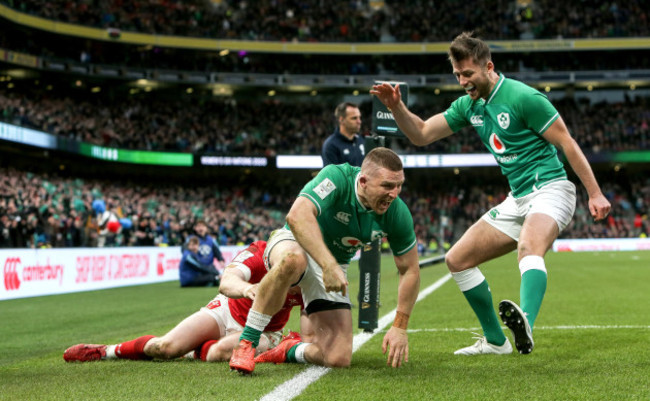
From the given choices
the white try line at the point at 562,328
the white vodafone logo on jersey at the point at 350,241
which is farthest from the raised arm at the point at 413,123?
the white try line at the point at 562,328

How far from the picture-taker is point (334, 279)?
3.85 m

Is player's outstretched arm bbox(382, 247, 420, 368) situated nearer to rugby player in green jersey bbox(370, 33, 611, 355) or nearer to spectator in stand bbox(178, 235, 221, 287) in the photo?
rugby player in green jersey bbox(370, 33, 611, 355)

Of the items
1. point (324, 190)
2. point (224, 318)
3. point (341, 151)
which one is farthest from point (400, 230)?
point (341, 151)

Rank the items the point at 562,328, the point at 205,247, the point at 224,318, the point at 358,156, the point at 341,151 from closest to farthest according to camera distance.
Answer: the point at 224,318, the point at 562,328, the point at 341,151, the point at 358,156, the point at 205,247

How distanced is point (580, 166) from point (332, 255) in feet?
5.84

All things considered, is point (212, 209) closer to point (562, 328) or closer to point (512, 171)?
point (562, 328)

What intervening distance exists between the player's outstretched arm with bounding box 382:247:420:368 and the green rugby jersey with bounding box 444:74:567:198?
1050mm

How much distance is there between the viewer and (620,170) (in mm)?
47938

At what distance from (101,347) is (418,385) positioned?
2652 millimetres

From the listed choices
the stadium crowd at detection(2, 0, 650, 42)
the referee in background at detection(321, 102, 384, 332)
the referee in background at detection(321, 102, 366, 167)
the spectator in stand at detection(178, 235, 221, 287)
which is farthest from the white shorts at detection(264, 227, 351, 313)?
the stadium crowd at detection(2, 0, 650, 42)

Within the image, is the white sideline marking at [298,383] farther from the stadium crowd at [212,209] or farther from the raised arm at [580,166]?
the stadium crowd at [212,209]

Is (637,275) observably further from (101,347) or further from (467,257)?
(101,347)

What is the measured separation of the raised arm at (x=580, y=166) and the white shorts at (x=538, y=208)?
0.21m

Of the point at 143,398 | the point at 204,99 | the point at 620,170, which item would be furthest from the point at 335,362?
the point at 620,170
